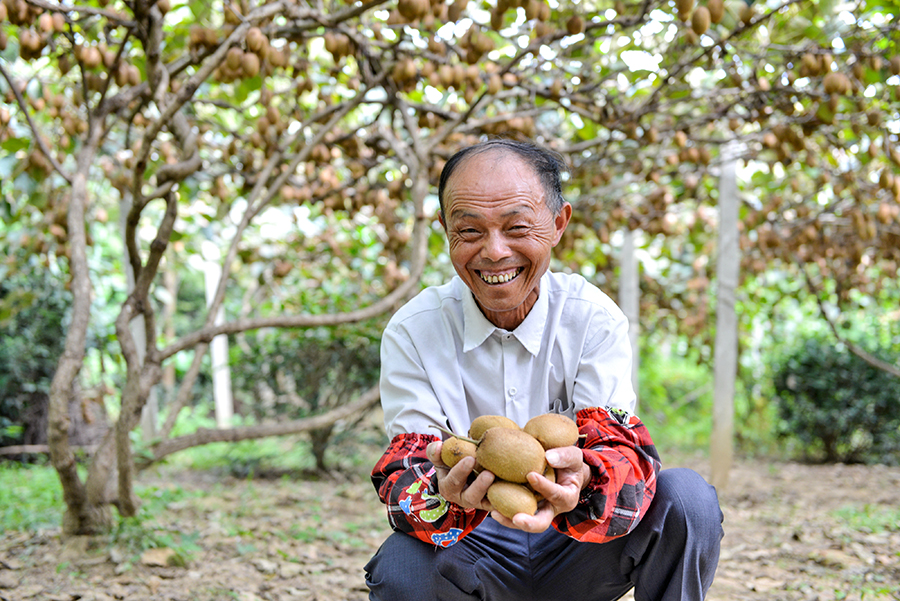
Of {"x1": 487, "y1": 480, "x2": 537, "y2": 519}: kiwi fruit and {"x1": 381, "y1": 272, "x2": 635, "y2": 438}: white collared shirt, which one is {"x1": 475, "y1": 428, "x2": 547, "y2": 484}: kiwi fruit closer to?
{"x1": 487, "y1": 480, "x2": 537, "y2": 519}: kiwi fruit

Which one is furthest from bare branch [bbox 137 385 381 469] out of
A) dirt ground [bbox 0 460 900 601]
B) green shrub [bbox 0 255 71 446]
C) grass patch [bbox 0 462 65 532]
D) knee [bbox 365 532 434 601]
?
green shrub [bbox 0 255 71 446]

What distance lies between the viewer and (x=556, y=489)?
136 cm

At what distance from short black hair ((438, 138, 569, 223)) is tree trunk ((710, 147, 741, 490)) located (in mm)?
3110

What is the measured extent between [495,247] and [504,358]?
12.5 inches

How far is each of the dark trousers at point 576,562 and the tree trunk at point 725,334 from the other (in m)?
3.09

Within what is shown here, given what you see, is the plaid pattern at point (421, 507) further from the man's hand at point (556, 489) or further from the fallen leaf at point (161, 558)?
the fallen leaf at point (161, 558)

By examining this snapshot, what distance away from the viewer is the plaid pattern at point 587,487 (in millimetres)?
1521

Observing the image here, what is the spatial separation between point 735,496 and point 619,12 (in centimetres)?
304

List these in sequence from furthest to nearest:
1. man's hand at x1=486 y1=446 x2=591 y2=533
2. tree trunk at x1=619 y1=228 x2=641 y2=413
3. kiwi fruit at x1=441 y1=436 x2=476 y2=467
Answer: tree trunk at x1=619 y1=228 x2=641 y2=413, kiwi fruit at x1=441 y1=436 x2=476 y2=467, man's hand at x1=486 y1=446 x2=591 y2=533

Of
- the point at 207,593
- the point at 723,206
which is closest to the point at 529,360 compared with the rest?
the point at 207,593

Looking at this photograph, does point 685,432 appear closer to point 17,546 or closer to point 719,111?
point 719,111

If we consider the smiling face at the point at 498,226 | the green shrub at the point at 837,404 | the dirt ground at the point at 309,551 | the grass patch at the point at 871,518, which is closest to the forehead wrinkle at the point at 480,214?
the smiling face at the point at 498,226

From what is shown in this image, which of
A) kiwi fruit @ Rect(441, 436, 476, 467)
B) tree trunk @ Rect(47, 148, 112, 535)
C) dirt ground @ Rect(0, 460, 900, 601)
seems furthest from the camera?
tree trunk @ Rect(47, 148, 112, 535)

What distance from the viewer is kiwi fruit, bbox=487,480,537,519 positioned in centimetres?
133
